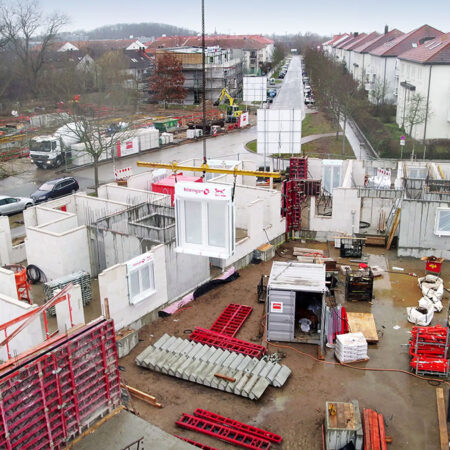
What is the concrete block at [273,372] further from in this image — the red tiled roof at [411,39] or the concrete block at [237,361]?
the red tiled roof at [411,39]

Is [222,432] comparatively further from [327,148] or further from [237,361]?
[327,148]

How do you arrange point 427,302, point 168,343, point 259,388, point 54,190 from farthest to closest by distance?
point 54,190 < point 427,302 < point 168,343 < point 259,388

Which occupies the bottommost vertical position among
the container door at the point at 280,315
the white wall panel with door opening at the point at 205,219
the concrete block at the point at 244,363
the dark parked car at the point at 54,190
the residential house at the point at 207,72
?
the concrete block at the point at 244,363

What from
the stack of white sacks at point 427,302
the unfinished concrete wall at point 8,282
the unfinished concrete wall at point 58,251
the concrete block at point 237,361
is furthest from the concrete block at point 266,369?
the unfinished concrete wall at point 58,251

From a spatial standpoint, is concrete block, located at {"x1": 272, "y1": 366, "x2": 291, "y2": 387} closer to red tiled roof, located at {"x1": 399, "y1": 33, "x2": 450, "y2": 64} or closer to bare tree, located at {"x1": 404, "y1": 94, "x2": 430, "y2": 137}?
bare tree, located at {"x1": 404, "y1": 94, "x2": 430, "y2": 137}

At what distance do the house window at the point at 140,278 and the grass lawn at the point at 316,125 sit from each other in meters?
37.0

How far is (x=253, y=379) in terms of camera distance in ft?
44.5

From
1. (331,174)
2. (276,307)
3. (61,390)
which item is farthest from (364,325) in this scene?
(331,174)

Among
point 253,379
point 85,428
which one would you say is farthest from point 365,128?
point 85,428

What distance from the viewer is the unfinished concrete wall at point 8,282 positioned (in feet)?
50.9

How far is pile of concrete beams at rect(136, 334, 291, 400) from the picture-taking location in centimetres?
1345

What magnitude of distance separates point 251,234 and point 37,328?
10257 millimetres

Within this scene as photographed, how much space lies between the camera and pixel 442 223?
21250 mm

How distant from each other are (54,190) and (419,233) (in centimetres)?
1984
